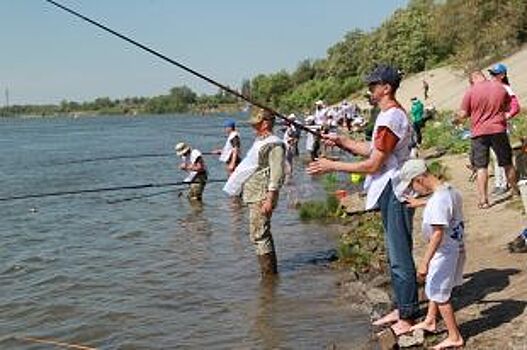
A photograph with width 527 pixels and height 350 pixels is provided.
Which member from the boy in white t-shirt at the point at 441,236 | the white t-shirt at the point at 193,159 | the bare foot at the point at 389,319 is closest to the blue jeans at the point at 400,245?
the boy in white t-shirt at the point at 441,236

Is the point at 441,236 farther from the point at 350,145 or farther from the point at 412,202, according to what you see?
the point at 350,145

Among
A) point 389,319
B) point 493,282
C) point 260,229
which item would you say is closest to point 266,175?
point 260,229

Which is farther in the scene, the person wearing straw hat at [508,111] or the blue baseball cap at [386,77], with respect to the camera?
the person wearing straw hat at [508,111]

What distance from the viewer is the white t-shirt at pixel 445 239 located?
596 centimetres

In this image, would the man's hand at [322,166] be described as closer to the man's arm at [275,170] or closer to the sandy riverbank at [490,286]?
the sandy riverbank at [490,286]

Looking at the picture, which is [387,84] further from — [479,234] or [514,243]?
[479,234]

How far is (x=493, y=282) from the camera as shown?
297 inches

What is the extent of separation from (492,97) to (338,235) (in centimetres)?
355

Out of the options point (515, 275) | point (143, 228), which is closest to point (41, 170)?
point (143, 228)

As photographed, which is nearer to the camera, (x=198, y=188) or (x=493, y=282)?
(x=493, y=282)

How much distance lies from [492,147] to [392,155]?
15.2 ft

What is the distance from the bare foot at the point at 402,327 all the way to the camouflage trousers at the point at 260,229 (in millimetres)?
2862

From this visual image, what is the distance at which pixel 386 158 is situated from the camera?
6.28 metres

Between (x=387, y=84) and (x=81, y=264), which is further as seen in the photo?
(x=81, y=264)
